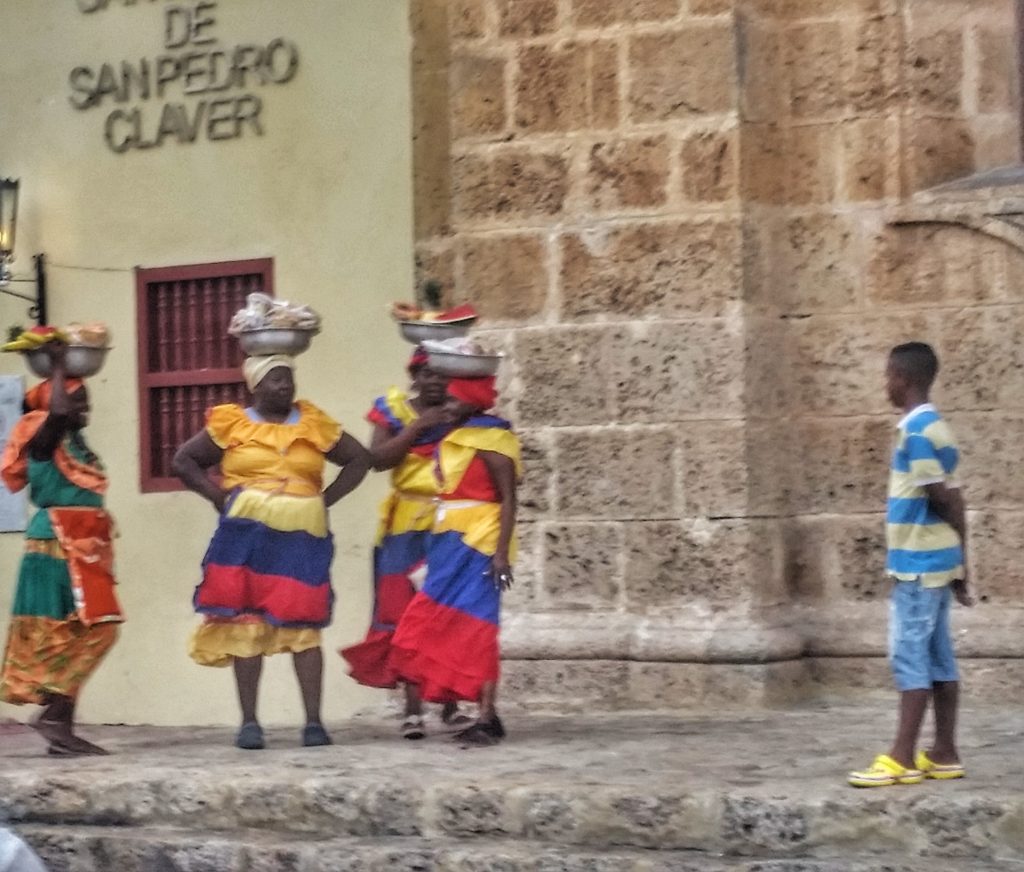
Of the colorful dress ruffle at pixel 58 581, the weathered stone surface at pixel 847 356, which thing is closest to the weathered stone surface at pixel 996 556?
the weathered stone surface at pixel 847 356

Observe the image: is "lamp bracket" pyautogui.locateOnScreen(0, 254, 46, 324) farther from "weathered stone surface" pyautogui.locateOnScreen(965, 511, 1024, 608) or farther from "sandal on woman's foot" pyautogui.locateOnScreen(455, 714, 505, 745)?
"weathered stone surface" pyautogui.locateOnScreen(965, 511, 1024, 608)

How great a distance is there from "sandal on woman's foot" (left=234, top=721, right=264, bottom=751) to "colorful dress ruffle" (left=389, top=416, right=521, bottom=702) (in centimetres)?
60

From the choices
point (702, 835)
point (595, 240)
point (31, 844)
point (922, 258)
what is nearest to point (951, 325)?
point (922, 258)

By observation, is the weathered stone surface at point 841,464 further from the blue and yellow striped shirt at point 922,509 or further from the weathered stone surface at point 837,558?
the blue and yellow striped shirt at point 922,509

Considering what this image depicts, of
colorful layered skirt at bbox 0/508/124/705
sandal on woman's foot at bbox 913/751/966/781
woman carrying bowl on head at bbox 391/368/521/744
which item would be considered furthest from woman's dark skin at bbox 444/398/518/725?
sandal on woman's foot at bbox 913/751/966/781

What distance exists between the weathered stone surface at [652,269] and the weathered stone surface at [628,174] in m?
0.10

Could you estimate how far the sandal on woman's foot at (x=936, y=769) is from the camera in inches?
244

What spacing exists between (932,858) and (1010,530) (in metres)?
2.79

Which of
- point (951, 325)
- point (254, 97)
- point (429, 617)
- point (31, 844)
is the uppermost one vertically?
point (254, 97)

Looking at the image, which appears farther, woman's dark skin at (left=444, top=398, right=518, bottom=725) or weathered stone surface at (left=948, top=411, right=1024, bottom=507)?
weathered stone surface at (left=948, top=411, right=1024, bottom=507)

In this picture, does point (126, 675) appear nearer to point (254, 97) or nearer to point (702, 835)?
point (254, 97)

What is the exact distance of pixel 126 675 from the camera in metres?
10.4

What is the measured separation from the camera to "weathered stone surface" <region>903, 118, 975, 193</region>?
8484 millimetres

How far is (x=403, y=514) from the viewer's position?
810cm
